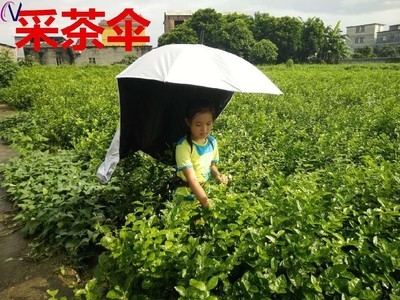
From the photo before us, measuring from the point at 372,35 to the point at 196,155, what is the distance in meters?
93.3

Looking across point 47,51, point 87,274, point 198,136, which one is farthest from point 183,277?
point 47,51

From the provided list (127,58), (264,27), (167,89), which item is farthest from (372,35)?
(167,89)

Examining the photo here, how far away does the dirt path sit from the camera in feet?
9.32

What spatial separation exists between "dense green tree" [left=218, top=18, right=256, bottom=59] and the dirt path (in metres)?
44.3

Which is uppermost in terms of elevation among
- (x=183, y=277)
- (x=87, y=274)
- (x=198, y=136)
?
(x=198, y=136)

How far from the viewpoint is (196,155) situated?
306 cm

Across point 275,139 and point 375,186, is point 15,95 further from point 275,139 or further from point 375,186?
point 375,186

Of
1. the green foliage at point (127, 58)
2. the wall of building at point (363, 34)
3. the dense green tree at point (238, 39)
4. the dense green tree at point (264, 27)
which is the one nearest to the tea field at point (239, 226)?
the green foliage at point (127, 58)

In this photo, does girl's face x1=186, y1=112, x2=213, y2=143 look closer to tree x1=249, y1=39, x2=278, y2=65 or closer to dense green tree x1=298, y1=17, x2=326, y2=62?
tree x1=249, y1=39, x2=278, y2=65

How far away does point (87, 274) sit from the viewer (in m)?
3.12

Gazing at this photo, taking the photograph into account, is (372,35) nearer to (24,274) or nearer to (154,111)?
(154,111)

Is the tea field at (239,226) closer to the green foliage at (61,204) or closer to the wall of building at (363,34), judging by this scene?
the green foliage at (61,204)

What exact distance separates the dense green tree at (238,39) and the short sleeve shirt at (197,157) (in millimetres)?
43976

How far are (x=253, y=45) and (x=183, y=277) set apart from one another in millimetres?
46605
